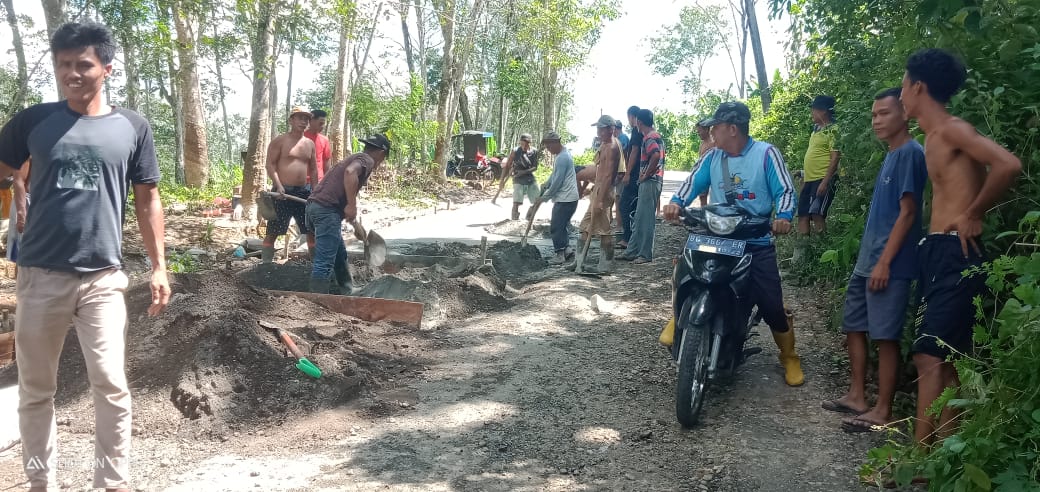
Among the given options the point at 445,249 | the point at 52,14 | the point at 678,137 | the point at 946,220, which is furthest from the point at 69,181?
the point at 678,137

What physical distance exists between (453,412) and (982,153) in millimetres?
2947

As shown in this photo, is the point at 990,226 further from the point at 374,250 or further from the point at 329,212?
the point at 374,250

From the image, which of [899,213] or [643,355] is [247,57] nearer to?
[643,355]

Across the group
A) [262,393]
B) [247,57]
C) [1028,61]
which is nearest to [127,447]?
[262,393]

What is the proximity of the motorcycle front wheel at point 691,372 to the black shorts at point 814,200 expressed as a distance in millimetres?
4112

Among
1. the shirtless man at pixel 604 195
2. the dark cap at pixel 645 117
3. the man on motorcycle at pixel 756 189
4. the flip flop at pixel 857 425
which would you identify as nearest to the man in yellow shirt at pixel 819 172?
the dark cap at pixel 645 117

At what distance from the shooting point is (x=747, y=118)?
446cm

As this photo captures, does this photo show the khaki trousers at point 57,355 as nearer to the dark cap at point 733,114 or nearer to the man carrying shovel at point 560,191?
the dark cap at point 733,114

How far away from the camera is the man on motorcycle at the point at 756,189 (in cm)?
441

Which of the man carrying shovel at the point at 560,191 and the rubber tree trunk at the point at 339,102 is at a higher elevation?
the rubber tree trunk at the point at 339,102

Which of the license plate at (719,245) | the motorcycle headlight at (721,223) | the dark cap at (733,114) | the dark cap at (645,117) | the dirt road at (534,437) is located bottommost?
the dirt road at (534,437)

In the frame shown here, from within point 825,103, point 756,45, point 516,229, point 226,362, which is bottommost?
point 226,362

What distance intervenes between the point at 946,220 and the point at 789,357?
1680mm

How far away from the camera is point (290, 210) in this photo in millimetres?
8070
